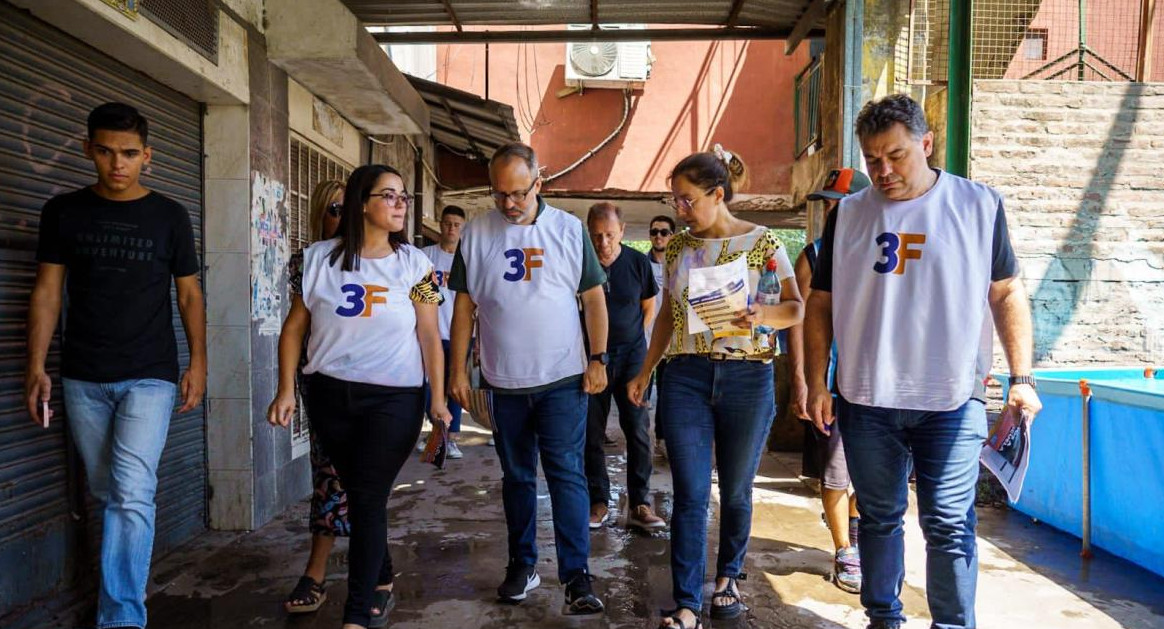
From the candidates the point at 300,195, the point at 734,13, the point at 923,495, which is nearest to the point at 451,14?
the point at 300,195

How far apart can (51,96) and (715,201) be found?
2830 mm

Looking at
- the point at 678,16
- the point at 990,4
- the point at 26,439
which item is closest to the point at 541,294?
the point at 26,439

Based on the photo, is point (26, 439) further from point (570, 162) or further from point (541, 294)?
point (570, 162)

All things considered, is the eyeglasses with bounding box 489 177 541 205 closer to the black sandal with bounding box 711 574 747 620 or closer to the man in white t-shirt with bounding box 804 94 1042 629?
the man in white t-shirt with bounding box 804 94 1042 629

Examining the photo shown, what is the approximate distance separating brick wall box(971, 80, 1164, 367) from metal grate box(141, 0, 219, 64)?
21.5 ft

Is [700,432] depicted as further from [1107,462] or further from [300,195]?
[300,195]

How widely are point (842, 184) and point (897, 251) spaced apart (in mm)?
1205

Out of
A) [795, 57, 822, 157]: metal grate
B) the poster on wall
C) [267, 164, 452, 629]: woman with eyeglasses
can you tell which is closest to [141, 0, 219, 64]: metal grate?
the poster on wall

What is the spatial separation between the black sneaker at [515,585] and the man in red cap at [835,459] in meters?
1.47

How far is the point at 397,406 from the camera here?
322 cm

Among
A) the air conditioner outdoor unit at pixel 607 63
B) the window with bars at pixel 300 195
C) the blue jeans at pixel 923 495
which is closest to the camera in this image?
the blue jeans at pixel 923 495

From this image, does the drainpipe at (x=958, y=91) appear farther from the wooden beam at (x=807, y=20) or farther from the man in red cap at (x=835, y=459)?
the man in red cap at (x=835, y=459)

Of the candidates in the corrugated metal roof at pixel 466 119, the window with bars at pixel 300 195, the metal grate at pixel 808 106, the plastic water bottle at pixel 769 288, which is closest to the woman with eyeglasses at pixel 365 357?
the plastic water bottle at pixel 769 288

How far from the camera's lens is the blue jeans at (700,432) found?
3281 mm
